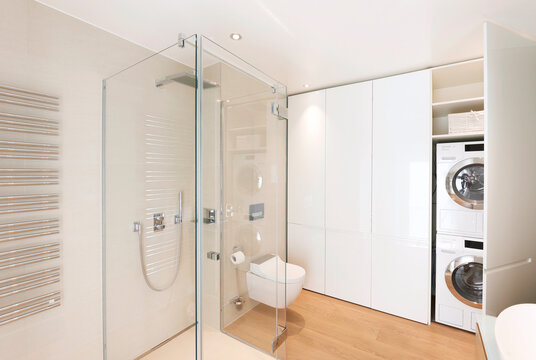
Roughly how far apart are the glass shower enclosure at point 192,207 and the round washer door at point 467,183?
1.72 metres

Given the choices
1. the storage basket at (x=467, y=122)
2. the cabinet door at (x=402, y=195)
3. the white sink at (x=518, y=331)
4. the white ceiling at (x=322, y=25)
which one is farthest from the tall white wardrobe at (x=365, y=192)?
the white sink at (x=518, y=331)

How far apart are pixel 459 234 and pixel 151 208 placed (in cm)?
265

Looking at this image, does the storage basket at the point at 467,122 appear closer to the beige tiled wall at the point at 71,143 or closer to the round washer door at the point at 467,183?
the round washer door at the point at 467,183

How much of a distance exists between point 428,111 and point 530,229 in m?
1.35

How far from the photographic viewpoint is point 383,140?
2635 mm

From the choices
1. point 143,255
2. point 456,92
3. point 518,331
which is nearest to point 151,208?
point 143,255

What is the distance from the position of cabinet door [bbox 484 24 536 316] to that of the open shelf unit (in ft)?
2.52

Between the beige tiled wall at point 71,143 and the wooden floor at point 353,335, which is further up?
the beige tiled wall at point 71,143

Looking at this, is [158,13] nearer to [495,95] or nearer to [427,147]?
[495,95]

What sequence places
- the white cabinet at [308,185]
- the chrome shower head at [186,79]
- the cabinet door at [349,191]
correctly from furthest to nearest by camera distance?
the white cabinet at [308,185]
the cabinet door at [349,191]
the chrome shower head at [186,79]

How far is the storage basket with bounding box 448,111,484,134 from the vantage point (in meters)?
2.31

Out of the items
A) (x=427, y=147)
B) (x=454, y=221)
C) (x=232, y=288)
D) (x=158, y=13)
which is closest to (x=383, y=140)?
(x=427, y=147)

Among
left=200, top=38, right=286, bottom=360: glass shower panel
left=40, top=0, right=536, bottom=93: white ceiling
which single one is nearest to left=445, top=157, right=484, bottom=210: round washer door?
left=40, top=0, right=536, bottom=93: white ceiling

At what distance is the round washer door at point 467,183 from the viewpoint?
2.27 metres
